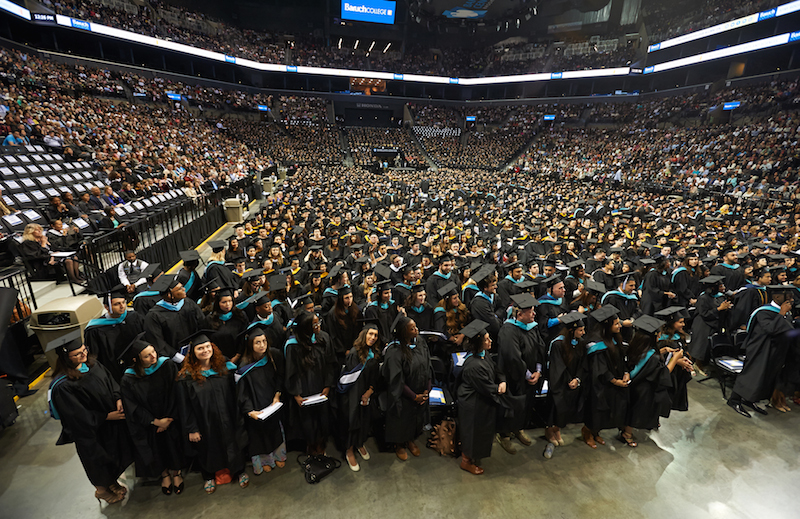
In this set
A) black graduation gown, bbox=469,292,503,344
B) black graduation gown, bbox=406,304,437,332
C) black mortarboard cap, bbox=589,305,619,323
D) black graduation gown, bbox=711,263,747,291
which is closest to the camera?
black mortarboard cap, bbox=589,305,619,323

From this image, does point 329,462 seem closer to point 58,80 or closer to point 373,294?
point 373,294

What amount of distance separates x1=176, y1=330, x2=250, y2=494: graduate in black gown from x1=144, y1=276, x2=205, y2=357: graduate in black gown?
1147mm

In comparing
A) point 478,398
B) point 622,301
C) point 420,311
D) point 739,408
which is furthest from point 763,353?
point 420,311

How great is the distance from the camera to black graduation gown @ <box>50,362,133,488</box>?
3.16 meters

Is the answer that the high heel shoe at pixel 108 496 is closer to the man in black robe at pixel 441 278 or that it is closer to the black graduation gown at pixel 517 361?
the black graduation gown at pixel 517 361

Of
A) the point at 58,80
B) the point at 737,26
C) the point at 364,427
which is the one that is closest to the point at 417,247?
the point at 364,427

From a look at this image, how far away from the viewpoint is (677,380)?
4.54m

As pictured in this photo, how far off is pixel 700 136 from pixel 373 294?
98.7ft

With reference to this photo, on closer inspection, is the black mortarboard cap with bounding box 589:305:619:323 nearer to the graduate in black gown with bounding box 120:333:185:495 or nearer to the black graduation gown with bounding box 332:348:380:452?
the black graduation gown with bounding box 332:348:380:452

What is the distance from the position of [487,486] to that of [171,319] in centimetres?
425

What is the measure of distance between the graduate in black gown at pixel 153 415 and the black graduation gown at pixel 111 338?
107cm

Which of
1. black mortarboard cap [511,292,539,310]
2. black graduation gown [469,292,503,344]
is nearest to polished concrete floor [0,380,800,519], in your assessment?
black graduation gown [469,292,503,344]

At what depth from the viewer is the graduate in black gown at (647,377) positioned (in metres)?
4.14

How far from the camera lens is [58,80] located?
2131 centimetres
